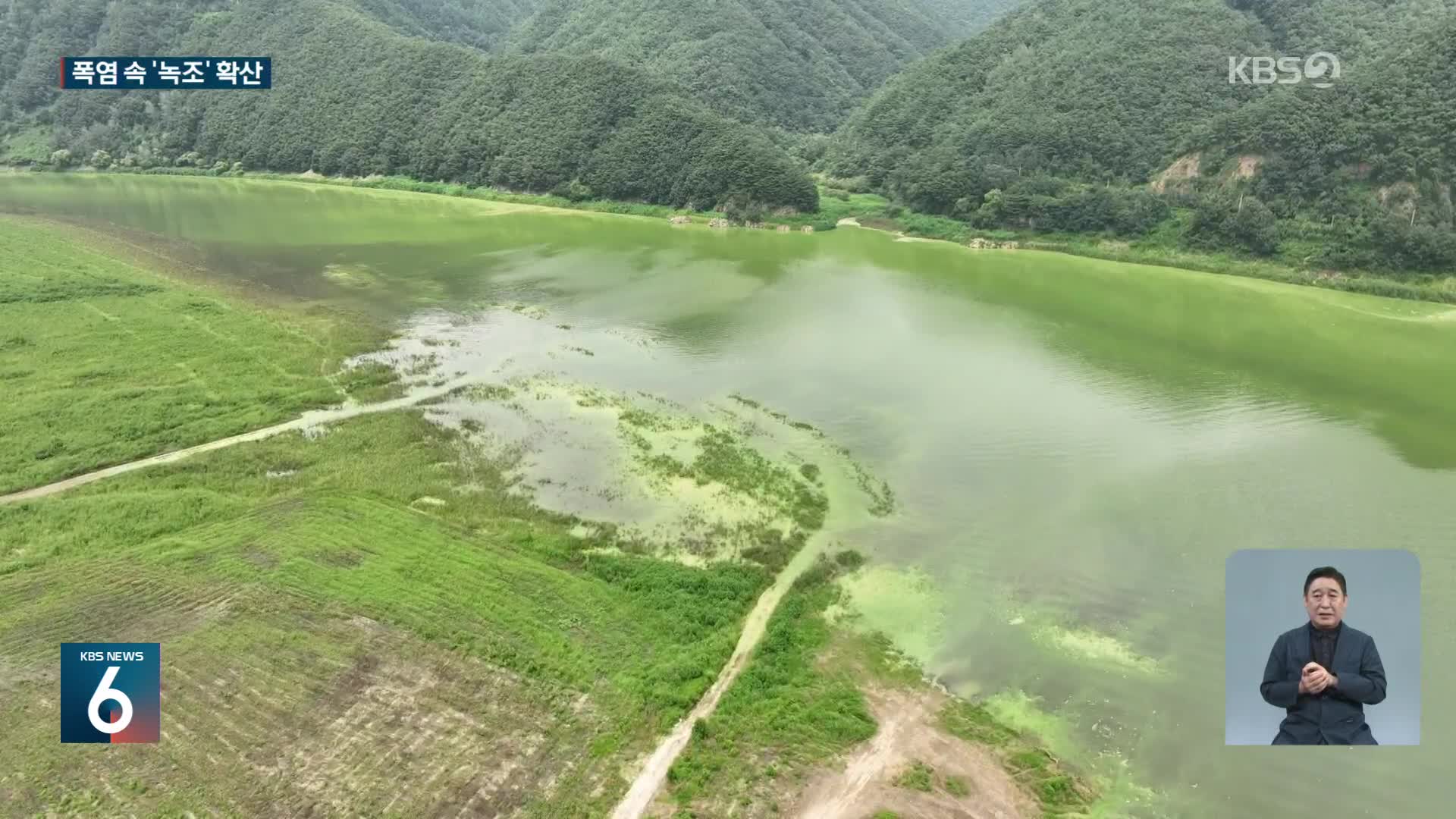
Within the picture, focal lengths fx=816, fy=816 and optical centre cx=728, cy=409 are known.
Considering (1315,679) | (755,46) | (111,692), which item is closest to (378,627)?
(111,692)

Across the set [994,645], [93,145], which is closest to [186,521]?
[994,645]

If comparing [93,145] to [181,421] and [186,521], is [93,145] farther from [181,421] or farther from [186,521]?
[186,521]

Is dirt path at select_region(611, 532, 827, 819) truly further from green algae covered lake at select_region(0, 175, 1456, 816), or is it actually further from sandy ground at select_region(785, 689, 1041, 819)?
sandy ground at select_region(785, 689, 1041, 819)

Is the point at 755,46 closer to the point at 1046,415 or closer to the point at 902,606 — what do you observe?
the point at 1046,415

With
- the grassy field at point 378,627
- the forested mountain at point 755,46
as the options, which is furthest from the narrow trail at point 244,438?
the forested mountain at point 755,46

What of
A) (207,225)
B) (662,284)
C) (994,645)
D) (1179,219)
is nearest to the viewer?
(994,645)

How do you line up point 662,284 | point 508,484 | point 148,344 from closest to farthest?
point 508,484 < point 148,344 < point 662,284

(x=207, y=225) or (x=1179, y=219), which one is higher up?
(x=1179, y=219)
